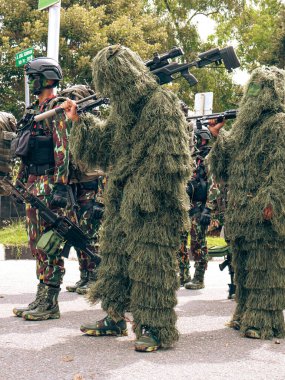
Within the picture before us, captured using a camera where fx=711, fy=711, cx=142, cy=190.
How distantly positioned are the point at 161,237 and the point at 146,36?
727 inches

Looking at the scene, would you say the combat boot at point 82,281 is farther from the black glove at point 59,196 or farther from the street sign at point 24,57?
the street sign at point 24,57

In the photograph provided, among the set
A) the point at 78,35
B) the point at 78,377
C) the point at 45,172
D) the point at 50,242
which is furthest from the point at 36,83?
the point at 78,35

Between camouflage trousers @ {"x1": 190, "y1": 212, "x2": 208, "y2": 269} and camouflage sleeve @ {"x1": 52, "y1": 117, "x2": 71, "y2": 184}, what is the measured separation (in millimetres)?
2969

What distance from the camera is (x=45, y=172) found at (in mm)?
6168

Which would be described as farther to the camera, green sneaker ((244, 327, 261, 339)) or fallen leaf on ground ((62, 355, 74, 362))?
green sneaker ((244, 327, 261, 339))

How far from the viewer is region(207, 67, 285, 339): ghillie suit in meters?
5.48

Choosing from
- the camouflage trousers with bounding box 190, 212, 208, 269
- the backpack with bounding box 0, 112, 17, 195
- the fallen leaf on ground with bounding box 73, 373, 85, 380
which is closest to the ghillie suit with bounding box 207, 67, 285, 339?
the fallen leaf on ground with bounding box 73, 373, 85, 380

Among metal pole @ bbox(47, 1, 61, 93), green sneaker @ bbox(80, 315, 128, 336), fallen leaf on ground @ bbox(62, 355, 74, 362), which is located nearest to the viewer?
fallen leaf on ground @ bbox(62, 355, 74, 362)

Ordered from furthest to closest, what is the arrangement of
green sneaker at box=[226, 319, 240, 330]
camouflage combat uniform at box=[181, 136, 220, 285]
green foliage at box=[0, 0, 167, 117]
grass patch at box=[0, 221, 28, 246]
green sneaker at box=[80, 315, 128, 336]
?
green foliage at box=[0, 0, 167, 117], grass patch at box=[0, 221, 28, 246], camouflage combat uniform at box=[181, 136, 220, 285], green sneaker at box=[226, 319, 240, 330], green sneaker at box=[80, 315, 128, 336]

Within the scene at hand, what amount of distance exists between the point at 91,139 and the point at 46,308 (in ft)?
5.65

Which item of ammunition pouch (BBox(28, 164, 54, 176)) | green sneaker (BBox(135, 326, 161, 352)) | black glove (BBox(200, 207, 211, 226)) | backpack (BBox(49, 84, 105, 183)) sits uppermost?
backpack (BBox(49, 84, 105, 183))

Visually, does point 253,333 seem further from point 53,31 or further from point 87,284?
point 53,31

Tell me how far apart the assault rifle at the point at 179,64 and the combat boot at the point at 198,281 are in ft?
12.5

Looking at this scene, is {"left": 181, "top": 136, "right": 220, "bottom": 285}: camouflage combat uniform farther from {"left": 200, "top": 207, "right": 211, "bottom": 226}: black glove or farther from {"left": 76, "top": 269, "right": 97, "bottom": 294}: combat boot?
{"left": 76, "top": 269, "right": 97, "bottom": 294}: combat boot
